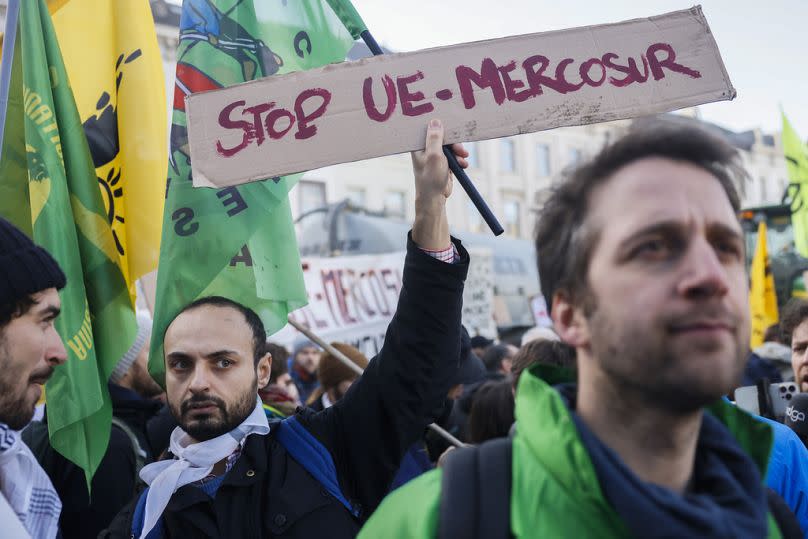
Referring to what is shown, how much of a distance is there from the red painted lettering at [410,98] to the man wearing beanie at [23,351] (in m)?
1.03

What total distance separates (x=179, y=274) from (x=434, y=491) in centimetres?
191

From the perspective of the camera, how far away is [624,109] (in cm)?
211

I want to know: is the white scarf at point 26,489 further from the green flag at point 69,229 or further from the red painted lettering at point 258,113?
the red painted lettering at point 258,113

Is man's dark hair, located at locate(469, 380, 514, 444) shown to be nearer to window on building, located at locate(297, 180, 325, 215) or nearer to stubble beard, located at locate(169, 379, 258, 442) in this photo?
stubble beard, located at locate(169, 379, 258, 442)

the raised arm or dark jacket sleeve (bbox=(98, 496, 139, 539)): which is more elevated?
the raised arm

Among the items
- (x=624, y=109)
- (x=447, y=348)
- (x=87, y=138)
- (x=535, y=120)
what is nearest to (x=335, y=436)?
(x=447, y=348)

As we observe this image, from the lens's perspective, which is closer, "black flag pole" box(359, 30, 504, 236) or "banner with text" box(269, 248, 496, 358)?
"black flag pole" box(359, 30, 504, 236)

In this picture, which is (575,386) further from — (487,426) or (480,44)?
(487,426)

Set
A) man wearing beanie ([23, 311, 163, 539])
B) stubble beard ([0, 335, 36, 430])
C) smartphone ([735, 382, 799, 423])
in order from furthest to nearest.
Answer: smartphone ([735, 382, 799, 423])
man wearing beanie ([23, 311, 163, 539])
stubble beard ([0, 335, 36, 430])

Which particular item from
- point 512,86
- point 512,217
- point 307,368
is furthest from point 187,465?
point 512,217

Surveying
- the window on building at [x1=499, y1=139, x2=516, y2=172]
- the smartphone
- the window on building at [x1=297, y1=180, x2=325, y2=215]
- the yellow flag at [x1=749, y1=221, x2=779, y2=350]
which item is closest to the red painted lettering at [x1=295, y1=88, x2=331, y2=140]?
the smartphone

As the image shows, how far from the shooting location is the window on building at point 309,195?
2767cm

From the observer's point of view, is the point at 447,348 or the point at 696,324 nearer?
the point at 696,324

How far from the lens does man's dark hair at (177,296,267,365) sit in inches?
110
